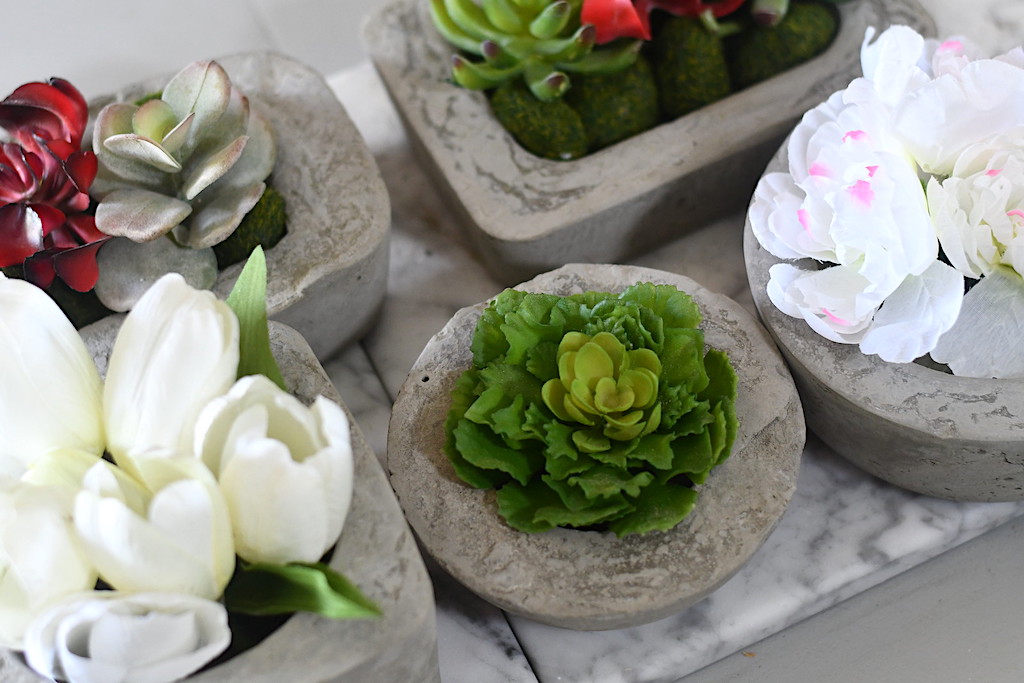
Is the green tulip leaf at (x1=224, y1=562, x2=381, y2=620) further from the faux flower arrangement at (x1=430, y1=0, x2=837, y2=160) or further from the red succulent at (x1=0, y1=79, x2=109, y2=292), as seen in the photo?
the faux flower arrangement at (x1=430, y1=0, x2=837, y2=160)

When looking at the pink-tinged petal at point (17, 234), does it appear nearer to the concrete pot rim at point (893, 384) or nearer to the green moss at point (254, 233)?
the green moss at point (254, 233)

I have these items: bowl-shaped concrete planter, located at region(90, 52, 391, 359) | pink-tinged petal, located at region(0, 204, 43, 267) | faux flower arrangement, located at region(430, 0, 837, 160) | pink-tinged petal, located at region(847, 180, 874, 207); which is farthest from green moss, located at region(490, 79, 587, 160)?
pink-tinged petal, located at region(0, 204, 43, 267)

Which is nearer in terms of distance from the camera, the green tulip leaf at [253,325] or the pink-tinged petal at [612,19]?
the green tulip leaf at [253,325]

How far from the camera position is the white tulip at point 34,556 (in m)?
0.46

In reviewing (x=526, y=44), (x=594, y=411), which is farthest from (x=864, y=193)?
(x=526, y=44)

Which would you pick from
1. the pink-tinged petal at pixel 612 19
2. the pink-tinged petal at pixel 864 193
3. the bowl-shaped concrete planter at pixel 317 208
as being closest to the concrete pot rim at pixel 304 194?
the bowl-shaped concrete planter at pixel 317 208

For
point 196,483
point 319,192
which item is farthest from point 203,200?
point 196,483

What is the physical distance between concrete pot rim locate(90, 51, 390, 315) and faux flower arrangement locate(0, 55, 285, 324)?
23 mm

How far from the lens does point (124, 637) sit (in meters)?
0.45

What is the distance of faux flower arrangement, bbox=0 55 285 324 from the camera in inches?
26.7

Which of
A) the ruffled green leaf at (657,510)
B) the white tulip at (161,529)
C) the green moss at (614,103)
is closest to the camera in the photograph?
the white tulip at (161,529)

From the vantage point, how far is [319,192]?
2.51 ft

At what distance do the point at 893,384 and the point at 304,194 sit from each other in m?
0.43

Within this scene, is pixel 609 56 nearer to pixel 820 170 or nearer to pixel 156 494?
pixel 820 170
